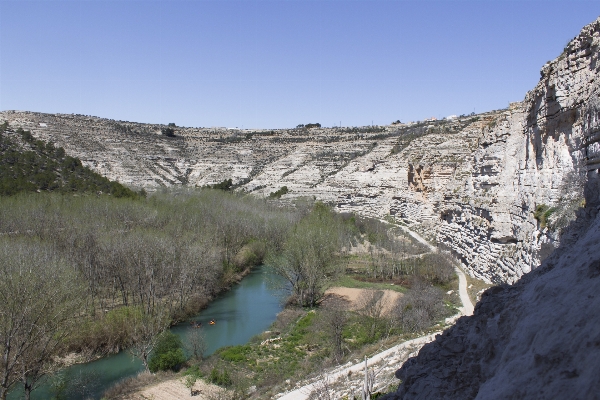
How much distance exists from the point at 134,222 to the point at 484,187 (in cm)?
2144

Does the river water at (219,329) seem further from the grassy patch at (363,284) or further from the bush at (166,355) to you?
the grassy patch at (363,284)

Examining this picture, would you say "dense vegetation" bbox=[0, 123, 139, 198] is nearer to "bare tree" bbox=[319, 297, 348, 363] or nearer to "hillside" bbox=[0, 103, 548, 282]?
"hillside" bbox=[0, 103, 548, 282]

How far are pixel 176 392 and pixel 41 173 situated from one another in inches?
1141

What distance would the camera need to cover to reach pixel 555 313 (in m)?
3.51

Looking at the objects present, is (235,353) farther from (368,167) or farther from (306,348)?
(368,167)

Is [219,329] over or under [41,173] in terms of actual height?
under

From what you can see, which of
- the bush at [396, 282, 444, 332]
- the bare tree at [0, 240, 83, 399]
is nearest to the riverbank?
the bush at [396, 282, 444, 332]

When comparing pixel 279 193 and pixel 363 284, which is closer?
pixel 363 284

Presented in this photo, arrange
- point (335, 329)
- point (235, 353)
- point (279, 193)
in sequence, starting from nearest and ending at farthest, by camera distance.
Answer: point (335, 329), point (235, 353), point (279, 193)

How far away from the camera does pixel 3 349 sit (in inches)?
571

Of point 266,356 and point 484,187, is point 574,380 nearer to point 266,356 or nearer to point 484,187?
point 266,356

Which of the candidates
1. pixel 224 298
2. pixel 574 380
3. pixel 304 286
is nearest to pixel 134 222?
pixel 224 298

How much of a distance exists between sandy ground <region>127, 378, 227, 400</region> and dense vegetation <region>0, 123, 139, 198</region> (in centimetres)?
2184

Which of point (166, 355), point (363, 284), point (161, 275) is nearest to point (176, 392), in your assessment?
point (166, 355)
